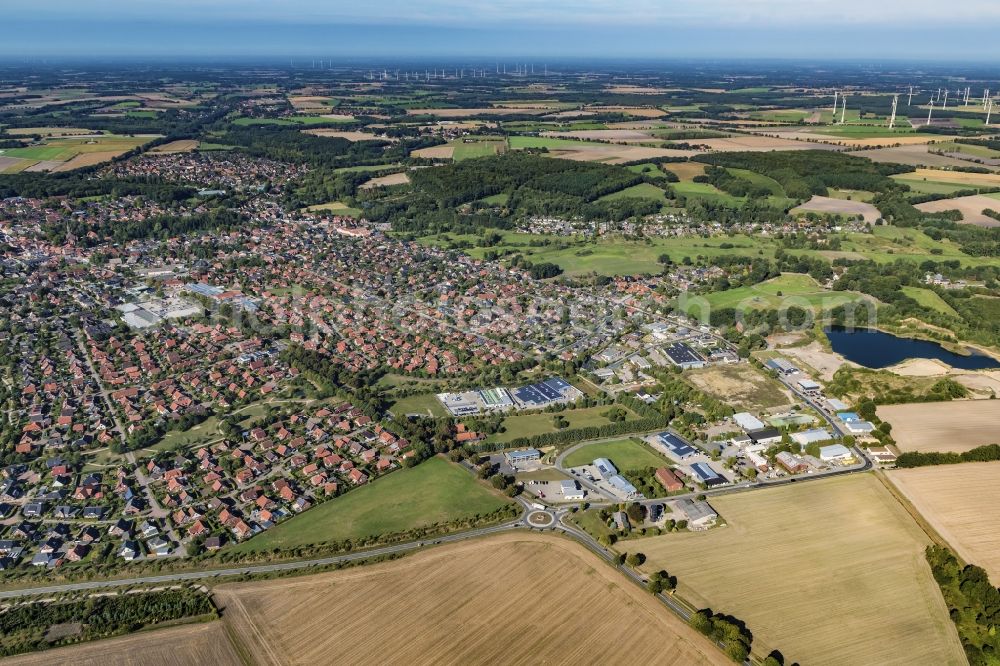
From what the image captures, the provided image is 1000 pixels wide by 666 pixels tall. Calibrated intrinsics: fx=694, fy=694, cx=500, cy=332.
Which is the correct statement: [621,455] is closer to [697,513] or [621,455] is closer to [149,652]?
[697,513]

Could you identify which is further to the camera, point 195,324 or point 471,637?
point 195,324

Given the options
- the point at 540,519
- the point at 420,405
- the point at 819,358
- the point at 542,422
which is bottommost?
the point at 540,519

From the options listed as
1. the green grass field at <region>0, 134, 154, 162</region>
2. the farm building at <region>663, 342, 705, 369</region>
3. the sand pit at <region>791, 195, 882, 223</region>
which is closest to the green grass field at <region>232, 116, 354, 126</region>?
the green grass field at <region>0, 134, 154, 162</region>

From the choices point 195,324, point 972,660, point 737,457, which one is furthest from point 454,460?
point 195,324

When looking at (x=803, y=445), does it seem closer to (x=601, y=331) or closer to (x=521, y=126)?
(x=601, y=331)

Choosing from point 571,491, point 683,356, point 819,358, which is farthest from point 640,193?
point 571,491

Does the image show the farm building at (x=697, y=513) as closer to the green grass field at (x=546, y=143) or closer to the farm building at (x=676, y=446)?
the farm building at (x=676, y=446)
